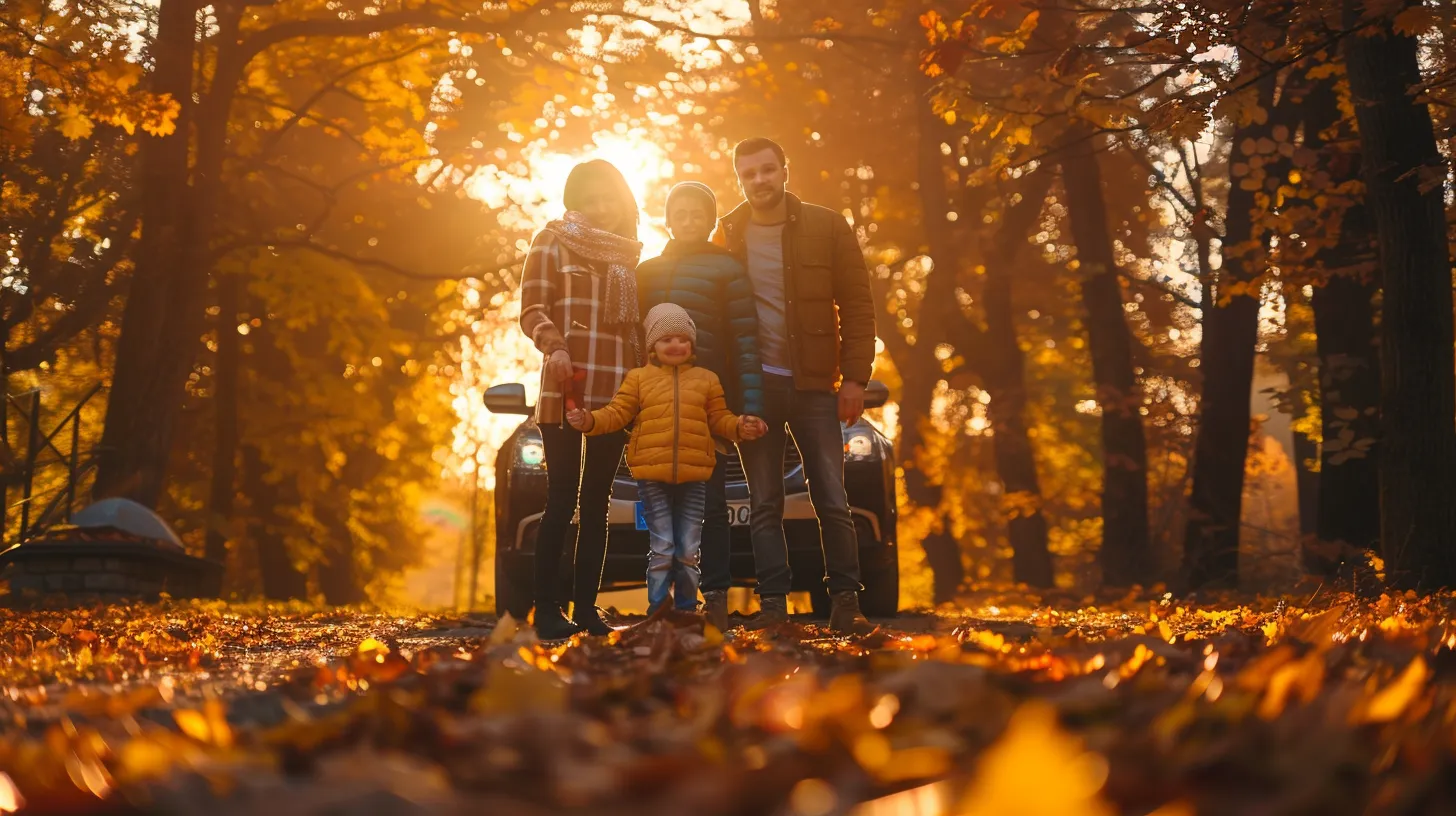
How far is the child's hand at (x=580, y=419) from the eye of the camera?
6.10m

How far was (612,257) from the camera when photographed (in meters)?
6.38

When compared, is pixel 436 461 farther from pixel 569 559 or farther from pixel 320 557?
pixel 569 559

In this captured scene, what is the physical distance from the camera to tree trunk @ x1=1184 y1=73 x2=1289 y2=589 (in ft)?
44.4

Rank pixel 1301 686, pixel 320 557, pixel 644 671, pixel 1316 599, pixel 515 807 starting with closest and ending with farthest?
pixel 515 807
pixel 1301 686
pixel 644 671
pixel 1316 599
pixel 320 557

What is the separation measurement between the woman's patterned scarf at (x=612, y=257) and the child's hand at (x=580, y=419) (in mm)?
488

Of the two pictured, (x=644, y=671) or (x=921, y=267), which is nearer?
(x=644, y=671)

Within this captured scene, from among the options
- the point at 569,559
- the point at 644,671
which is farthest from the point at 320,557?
the point at 644,671

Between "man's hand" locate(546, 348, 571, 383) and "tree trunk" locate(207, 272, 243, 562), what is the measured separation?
14562 mm

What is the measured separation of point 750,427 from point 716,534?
589 millimetres

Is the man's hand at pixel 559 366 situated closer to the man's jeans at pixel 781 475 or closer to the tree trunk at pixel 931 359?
the man's jeans at pixel 781 475

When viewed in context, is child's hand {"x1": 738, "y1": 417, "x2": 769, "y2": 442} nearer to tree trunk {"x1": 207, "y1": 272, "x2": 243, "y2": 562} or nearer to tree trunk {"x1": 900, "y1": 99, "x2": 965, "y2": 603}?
tree trunk {"x1": 900, "y1": 99, "x2": 965, "y2": 603}

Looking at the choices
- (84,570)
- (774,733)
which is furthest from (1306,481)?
(774,733)

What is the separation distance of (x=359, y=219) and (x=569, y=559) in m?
12.8

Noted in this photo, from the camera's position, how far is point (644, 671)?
3.40 metres
